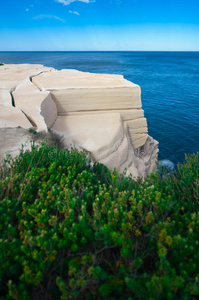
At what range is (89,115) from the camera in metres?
7.85

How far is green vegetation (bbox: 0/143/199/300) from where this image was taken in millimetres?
1792

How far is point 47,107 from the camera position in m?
6.67

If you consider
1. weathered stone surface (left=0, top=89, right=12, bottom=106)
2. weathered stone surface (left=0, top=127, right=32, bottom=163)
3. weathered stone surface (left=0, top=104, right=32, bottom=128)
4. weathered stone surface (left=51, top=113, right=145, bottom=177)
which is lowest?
weathered stone surface (left=51, top=113, right=145, bottom=177)

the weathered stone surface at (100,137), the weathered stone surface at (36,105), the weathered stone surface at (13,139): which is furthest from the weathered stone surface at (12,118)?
the weathered stone surface at (100,137)

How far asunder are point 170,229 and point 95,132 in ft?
15.5

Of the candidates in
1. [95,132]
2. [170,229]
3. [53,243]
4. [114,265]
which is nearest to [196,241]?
[170,229]

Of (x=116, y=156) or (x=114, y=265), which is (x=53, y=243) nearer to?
(x=114, y=265)

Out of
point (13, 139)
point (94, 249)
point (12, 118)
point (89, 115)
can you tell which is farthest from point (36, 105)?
point (94, 249)

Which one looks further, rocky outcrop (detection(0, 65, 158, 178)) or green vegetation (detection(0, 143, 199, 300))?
rocky outcrop (detection(0, 65, 158, 178))

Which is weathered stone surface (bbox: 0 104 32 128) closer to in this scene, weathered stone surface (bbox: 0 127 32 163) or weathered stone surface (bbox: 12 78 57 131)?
weathered stone surface (bbox: 0 127 32 163)

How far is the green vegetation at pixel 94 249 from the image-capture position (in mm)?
1792

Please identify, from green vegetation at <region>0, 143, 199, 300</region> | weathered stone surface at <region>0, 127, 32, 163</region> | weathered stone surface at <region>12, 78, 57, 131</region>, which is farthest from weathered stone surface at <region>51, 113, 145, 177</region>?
green vegetation at <region>0, 143, 199, 300</region>

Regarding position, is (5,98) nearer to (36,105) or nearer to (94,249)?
(36,105)

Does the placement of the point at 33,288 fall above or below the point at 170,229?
below
